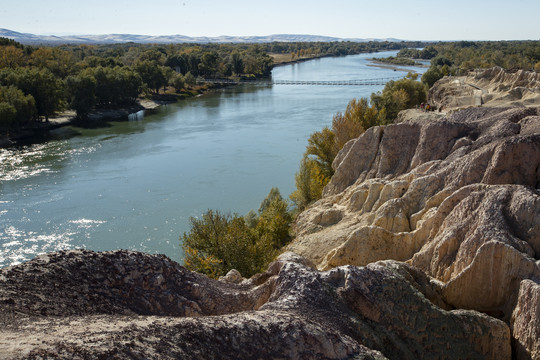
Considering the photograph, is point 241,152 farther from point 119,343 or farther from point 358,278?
point 119,343

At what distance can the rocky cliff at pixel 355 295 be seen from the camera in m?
9.48

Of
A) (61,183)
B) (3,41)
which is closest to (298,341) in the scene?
(61,183)

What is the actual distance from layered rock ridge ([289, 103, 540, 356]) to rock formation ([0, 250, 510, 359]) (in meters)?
1.42

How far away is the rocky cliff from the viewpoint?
9477mm

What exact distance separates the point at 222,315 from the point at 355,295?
347 cm

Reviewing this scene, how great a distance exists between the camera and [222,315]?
440 inches

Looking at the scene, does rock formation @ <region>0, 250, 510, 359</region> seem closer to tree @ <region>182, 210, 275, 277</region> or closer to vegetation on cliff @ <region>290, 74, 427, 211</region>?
tree @ <region>182, 210, 275, 277</region>

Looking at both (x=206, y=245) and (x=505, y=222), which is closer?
(x=505, y=222)

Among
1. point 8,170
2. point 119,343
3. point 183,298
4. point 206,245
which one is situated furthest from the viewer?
point 8,170

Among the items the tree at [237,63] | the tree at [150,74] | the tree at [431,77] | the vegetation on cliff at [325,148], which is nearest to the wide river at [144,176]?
the vegetation on cliff at [325,148]

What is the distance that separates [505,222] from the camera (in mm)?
15336

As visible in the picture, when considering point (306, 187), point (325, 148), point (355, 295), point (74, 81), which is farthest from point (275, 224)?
point (74, 81)

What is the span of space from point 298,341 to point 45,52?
341ft

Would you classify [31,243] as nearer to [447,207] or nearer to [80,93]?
[447,207]
